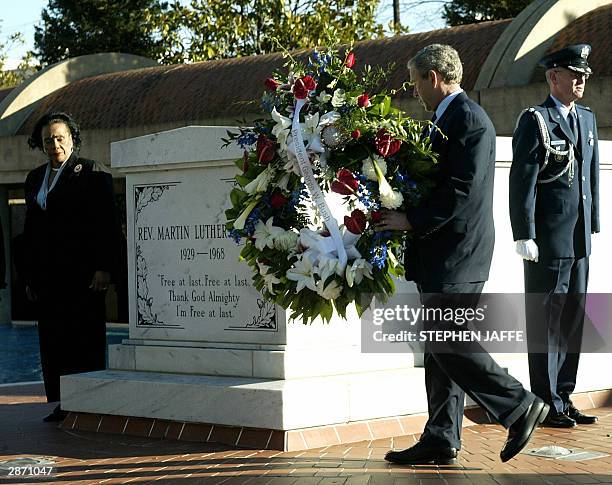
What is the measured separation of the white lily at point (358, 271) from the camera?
5852mm

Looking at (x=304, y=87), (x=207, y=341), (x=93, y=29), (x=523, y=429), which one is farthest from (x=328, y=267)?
(x=93, y=29)

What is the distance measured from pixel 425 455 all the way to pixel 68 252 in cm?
325

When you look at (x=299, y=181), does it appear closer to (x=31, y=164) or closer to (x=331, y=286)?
(x=331, y=286)

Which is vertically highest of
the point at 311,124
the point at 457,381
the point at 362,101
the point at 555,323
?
the point at 362,101

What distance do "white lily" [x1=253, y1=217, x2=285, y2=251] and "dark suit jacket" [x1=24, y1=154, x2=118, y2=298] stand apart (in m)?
2.33

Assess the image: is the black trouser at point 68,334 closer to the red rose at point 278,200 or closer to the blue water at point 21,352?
the red rose at point 278,200

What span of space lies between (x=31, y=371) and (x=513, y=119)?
638 cm

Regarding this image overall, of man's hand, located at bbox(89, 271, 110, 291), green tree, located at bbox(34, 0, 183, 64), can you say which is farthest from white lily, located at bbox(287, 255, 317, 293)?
green tree, located at bbox(34, 0, 183, 64)

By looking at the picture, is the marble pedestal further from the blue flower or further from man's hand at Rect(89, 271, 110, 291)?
the blue flower

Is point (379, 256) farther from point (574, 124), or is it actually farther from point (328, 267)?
point (574, 124)

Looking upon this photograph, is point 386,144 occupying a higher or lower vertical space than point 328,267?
higher

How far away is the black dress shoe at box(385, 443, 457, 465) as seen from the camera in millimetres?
6008

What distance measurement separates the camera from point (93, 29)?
123 ft

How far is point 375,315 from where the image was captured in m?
7.40
